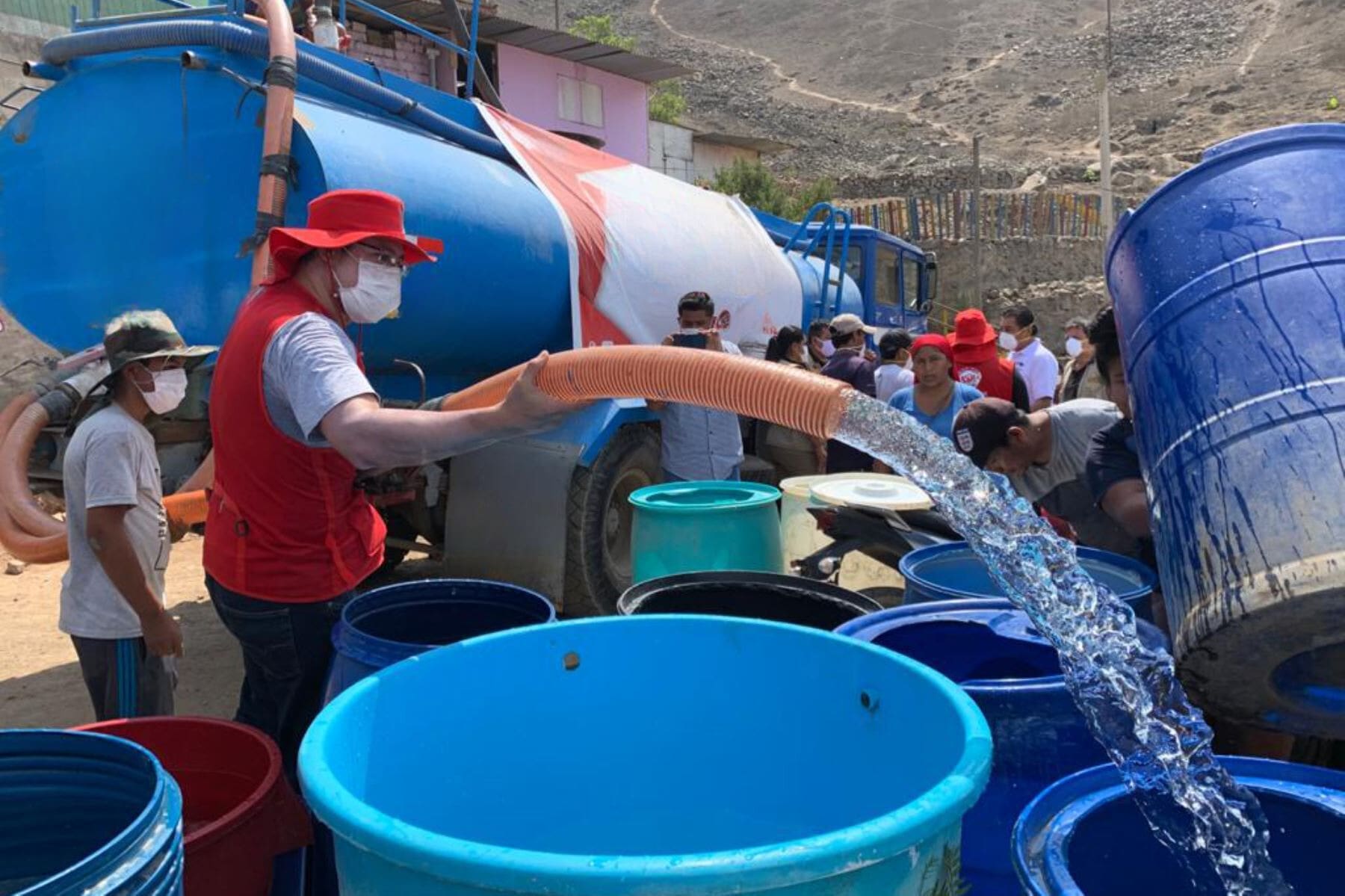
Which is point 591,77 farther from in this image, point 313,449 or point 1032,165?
point 313,449

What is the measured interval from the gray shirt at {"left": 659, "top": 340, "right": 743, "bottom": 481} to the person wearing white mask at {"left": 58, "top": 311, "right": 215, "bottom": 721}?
2522mm

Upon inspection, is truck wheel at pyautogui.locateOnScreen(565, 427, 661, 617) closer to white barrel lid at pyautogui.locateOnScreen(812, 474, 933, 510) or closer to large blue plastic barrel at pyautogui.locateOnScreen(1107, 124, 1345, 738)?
white barrel lid at pyautogui.locateOnScreen(812, 474, 933, 510)

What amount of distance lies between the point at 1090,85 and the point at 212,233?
169 feet

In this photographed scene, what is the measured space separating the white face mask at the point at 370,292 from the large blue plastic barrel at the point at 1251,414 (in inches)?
65.1

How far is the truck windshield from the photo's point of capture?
10398mm

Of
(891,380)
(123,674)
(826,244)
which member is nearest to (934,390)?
(891,380)

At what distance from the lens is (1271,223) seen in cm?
184

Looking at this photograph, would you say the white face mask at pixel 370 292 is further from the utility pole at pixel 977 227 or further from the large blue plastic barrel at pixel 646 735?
the utility pole at pixel 977 227

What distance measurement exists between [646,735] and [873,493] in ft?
8.39

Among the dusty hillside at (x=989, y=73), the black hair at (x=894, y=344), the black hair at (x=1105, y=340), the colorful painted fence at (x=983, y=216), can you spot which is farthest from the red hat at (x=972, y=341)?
the dusty hillside at (x=989, y=73)

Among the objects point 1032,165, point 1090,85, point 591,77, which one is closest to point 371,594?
point 591,77

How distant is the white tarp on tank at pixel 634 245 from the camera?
5.38m

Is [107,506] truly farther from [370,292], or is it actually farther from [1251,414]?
[1251,414]

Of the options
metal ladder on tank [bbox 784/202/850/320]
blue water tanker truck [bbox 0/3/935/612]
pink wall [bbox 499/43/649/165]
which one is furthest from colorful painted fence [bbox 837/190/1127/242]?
blue water tanker truck [bbox 0/3/935/612]
